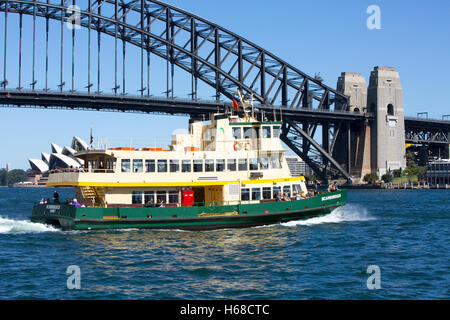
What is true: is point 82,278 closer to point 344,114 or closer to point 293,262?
point 293,262

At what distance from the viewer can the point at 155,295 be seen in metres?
18.3

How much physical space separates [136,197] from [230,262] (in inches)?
452

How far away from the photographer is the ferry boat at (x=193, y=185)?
107 feet

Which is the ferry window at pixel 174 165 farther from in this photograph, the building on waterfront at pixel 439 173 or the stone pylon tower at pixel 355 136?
the building on waterfront at pixel 439 173

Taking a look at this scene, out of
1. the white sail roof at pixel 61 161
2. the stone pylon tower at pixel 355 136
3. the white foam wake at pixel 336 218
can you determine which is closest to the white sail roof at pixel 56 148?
the white sail roof at pixel 61 161

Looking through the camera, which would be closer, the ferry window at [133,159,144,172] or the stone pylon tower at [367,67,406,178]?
the ferry window at [133,159,144,172]

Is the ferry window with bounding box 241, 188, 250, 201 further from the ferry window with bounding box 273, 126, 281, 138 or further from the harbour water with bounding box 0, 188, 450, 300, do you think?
the ferry window with bounding box 273, 126, 281, 138

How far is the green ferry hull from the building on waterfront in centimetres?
10145

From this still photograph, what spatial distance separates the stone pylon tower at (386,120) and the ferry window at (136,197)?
9171 centimetres

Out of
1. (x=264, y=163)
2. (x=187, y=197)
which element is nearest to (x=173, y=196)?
(x=187, y=197)

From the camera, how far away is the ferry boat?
107 ft

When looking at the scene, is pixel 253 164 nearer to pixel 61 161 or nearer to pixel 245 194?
pixel 245 194

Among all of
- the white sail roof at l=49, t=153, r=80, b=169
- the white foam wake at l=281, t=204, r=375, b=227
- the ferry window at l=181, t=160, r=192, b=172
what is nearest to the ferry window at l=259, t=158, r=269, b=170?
the white foam wake at l=281, t=204, r=375, b=227
